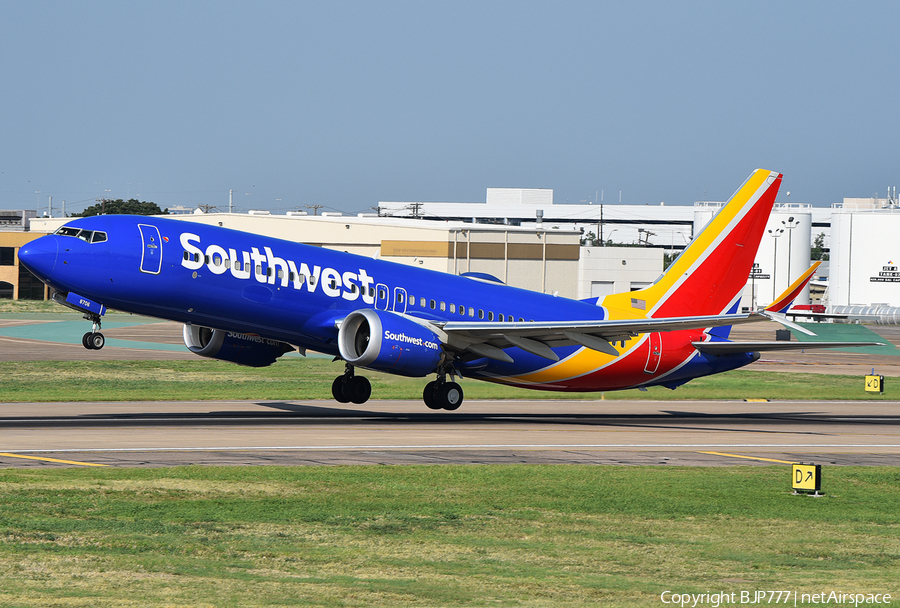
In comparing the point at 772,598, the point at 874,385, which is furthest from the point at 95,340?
the point at 874,385

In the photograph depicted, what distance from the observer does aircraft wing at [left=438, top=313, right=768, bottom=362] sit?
37.1 meters

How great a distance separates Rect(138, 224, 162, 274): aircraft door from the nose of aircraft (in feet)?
8.61

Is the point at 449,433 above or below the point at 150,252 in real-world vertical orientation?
below

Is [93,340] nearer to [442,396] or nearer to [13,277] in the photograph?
[442,396]

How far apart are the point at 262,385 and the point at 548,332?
2188 cm

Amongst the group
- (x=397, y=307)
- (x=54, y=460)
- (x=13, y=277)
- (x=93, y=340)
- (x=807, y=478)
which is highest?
(x=13, y=277)

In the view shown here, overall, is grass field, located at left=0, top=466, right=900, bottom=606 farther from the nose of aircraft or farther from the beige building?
the beige building

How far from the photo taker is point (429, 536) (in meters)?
18.4

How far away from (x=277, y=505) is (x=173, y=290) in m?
15.0

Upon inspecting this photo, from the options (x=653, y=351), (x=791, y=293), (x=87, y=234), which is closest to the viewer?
(x=87, y=234)

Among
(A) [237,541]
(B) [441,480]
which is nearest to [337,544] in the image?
(A) [237,541]

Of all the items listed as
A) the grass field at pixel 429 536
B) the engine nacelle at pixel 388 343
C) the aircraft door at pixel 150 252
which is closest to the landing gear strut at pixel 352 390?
the engine nacelle at pixel 388 343

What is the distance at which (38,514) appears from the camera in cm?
1903

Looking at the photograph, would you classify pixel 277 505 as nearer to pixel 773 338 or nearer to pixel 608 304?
pixel 608 304
